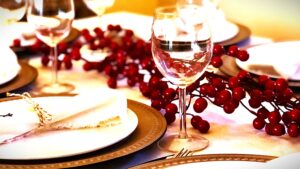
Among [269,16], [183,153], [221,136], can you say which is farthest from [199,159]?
[269,16]

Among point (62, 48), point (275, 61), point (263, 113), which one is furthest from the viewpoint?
point (62, 48)

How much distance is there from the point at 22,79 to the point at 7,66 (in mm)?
40

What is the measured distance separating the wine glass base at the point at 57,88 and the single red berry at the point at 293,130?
19.7 inches

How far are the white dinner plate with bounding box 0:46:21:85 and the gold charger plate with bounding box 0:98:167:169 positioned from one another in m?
0.33

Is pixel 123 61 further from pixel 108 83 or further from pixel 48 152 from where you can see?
pixel 48 152

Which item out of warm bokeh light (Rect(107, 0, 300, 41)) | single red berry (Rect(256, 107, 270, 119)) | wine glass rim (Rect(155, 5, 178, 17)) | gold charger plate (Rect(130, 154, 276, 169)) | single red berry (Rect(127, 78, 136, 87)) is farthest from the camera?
warm bokeh light (Rect(107, 0, 300, 41))

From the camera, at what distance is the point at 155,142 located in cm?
91

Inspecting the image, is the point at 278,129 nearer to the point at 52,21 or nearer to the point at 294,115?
the point at 294,115

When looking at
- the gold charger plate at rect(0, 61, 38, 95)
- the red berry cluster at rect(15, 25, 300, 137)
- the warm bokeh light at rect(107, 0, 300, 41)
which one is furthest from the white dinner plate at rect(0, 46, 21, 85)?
the warm bokeh light at rect(107, 0, 300, 41)

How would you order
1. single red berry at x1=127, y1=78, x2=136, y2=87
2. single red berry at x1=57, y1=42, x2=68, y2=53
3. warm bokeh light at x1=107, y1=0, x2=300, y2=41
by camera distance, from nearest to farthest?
single red berry at x1=127, y1=78, x2=136, y2=87 < single red berry at x1=57, y1=42, x2=68, y2=53 < warm bokeh light at x1=107, y1=0, x2=300, y2=41

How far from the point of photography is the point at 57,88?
129 cm

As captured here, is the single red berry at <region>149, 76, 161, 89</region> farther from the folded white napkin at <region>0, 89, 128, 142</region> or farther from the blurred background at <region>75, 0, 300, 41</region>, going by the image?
the blurred background at <region>75, 0, 300, 41</region>

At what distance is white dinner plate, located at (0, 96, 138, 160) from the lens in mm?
856

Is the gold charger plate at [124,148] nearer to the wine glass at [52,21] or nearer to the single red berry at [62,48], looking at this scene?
the wine glass at [52,21]
